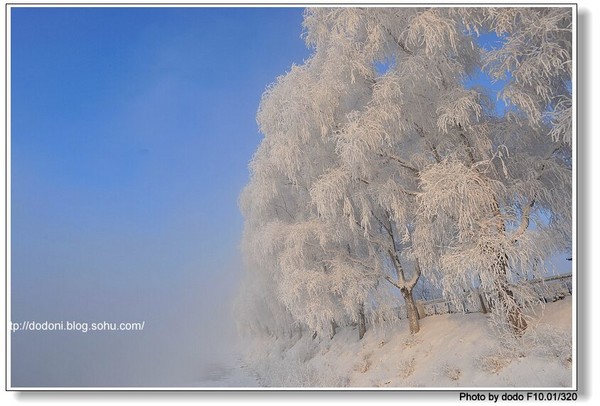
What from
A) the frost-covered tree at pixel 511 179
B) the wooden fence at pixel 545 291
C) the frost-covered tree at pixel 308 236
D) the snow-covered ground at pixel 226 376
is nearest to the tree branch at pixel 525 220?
the frost-covered tree at pixel 511 179

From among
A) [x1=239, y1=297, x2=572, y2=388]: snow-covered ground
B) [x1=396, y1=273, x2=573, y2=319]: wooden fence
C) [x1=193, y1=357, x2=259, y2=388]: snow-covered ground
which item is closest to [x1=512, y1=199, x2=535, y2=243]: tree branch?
[x1=396, y1=273, x2=573, y2=319]: wooden fence

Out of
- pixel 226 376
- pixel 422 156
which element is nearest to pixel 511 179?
pixel 422 156

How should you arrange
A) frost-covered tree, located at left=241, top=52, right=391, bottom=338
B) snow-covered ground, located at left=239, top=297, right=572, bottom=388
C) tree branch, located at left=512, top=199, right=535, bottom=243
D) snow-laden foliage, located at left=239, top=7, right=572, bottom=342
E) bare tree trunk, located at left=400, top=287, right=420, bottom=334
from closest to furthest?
snow-covered ground, located at left=239, top=297, right=572, bottom=388 → snow-laden foliage, located at left=239, top=7, right=572, bottom=342 → tree branch, located at left=512, top=199, right=535, bottom=243 → frost-covered tree, located at left=241, top=52, right=391, bottom=338 → bare tree trunk, located at left=400, top=287, right=420, bottom=334

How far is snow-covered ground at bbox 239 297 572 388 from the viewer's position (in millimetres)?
6961

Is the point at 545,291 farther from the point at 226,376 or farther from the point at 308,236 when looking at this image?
the point at 226,376

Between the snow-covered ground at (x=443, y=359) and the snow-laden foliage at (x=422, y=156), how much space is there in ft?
1.38

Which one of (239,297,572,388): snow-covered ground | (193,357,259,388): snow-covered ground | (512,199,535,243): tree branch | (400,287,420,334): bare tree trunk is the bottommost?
(193,357,259,388): snow-covered ground

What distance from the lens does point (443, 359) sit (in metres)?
8.03

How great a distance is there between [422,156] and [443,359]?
3.32 m

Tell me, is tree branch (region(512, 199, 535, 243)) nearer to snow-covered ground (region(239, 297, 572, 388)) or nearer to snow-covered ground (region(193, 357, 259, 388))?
snow-covered ground (region(239, 297, 572, 388))

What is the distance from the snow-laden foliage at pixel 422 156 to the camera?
7.19 m

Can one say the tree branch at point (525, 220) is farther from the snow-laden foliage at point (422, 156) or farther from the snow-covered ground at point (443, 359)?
the snow-covered ground at point (443, 359)

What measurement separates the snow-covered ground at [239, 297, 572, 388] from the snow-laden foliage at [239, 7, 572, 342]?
422mm
